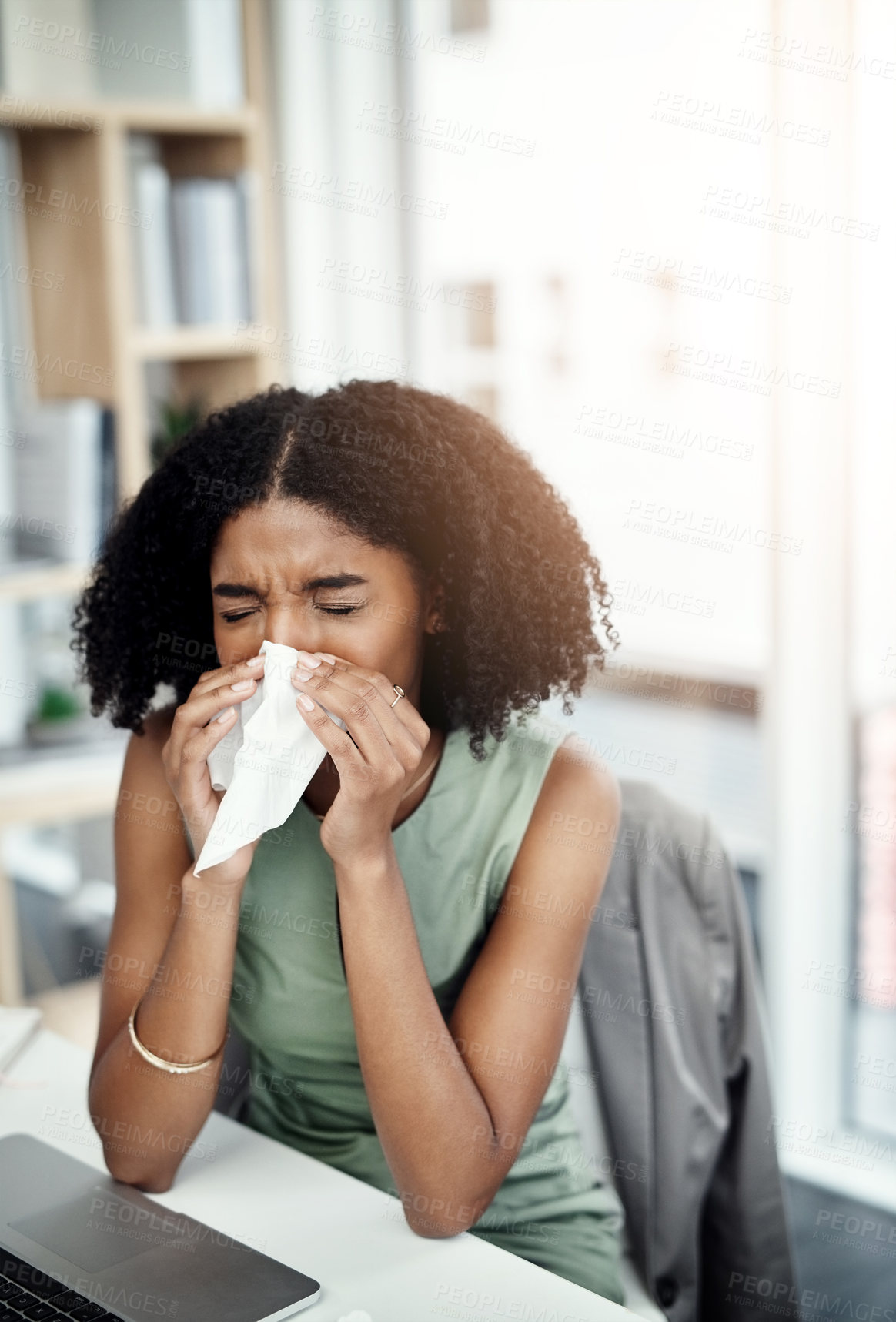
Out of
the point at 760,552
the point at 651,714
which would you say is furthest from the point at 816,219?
the point at 651,714

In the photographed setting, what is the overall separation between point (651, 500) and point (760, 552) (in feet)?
0.84

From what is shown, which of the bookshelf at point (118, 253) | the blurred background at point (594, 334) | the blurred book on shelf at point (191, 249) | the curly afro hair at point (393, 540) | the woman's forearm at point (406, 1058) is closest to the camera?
the woman's forearm at point (406, 1058)

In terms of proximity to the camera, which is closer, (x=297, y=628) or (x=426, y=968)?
(x=297, y=628)

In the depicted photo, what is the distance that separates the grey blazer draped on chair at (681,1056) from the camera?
4.32 feet

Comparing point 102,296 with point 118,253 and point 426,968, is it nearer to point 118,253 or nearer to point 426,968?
point 118,253

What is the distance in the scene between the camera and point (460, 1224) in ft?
3.31

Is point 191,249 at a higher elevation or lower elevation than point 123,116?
lower

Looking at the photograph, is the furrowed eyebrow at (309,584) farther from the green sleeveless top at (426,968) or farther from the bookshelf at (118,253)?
the bookshelf at (118,253)

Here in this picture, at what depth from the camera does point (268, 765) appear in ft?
3.65

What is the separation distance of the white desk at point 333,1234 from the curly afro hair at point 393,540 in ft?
1.37

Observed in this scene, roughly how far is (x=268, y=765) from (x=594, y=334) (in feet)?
5.39

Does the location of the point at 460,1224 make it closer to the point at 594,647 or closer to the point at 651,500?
the point at 594,647

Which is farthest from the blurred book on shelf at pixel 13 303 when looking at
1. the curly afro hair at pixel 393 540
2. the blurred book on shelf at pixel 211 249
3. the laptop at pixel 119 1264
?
the laptop at pixel 119 1264

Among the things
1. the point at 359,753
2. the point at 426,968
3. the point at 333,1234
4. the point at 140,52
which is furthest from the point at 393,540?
the point at 140,52
